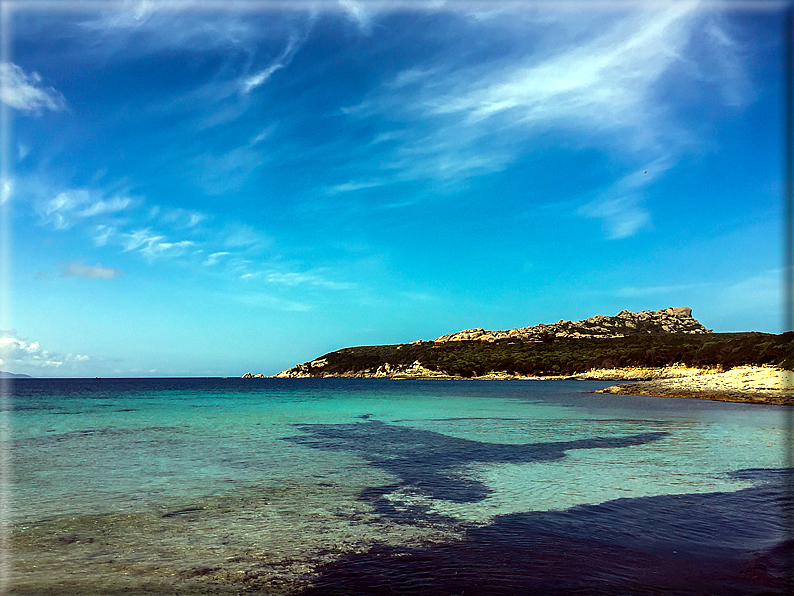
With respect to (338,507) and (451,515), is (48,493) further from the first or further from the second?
(451,515)

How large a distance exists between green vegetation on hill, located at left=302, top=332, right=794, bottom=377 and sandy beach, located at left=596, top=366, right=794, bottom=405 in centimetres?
298

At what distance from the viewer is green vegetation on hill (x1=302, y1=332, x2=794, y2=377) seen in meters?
85.2

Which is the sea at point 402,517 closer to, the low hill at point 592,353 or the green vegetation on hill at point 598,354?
the green vegetation on hill at point 598,354

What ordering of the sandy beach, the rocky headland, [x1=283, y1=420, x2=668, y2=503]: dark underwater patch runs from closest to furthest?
[x1=283, y1=420, x2=668, y2=503]: dark underwater patch, the sandy beach, the rocky headland

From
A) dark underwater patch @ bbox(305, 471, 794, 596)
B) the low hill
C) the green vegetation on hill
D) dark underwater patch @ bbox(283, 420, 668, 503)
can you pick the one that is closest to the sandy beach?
the green vegetation on hill

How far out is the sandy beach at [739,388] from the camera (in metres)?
47.0

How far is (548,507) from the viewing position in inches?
463

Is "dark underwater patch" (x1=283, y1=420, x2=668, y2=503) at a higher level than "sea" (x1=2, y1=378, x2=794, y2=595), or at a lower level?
lower

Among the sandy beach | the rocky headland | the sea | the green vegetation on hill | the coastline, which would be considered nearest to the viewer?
the sea

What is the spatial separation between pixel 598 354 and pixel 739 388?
85900 mm

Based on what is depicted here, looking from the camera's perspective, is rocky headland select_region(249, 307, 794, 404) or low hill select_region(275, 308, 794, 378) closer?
rocky headland select_region(249, 307, 794, 404)

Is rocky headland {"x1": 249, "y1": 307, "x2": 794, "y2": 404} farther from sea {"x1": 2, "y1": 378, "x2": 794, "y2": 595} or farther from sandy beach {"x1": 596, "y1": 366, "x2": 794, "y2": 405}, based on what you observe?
sea {"x1": 2, "y1": 378, "x2": 794, "y2": 595}

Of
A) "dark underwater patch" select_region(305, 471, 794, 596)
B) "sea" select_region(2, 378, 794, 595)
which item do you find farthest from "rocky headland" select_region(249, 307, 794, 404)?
"dark underwater patch" select_region(305, 471, 794, 596)

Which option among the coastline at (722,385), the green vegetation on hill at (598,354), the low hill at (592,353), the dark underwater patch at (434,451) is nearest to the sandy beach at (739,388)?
the coastline at (722,385)
